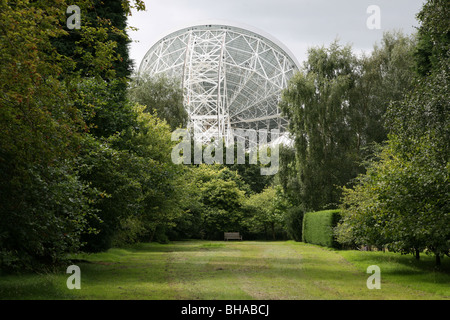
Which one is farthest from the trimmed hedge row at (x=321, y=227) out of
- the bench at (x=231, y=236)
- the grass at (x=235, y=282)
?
the bench at (x=231, y=236)

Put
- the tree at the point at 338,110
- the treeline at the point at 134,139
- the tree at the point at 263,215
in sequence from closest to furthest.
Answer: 1. the treeline at the point at 134,139
2. the tree at the point at 338,110
3. the tree at the point at 263,215

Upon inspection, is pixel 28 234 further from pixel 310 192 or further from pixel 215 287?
pixel 310 192

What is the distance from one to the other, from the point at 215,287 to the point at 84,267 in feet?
19.6

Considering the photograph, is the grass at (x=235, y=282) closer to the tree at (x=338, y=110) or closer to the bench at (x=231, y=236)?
the tree at (x=338, y=110)

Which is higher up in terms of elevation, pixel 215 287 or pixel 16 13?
pixel 16 13

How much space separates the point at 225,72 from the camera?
1823 inches

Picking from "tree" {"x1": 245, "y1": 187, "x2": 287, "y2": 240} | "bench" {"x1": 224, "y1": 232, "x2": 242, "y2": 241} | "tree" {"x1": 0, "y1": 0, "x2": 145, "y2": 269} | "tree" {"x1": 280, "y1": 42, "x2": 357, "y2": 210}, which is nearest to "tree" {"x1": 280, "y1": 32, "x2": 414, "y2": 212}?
"tree" {"x1": 280, "y1": 42, "x2": 357, "y2": 210}

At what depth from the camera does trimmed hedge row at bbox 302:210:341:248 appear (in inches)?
1007

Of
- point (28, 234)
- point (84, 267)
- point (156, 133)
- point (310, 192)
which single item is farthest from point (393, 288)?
point (310, 192)

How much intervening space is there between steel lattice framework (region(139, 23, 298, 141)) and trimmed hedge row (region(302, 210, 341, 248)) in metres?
17.8

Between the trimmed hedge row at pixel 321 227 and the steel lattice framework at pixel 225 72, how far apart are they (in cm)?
1780

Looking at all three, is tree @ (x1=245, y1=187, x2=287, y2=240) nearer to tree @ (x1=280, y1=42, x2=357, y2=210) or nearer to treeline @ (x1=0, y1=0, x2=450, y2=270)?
treeline @ (x1=0, y1=0, x2=450, y2=270)

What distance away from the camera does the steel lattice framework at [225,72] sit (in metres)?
46.4
